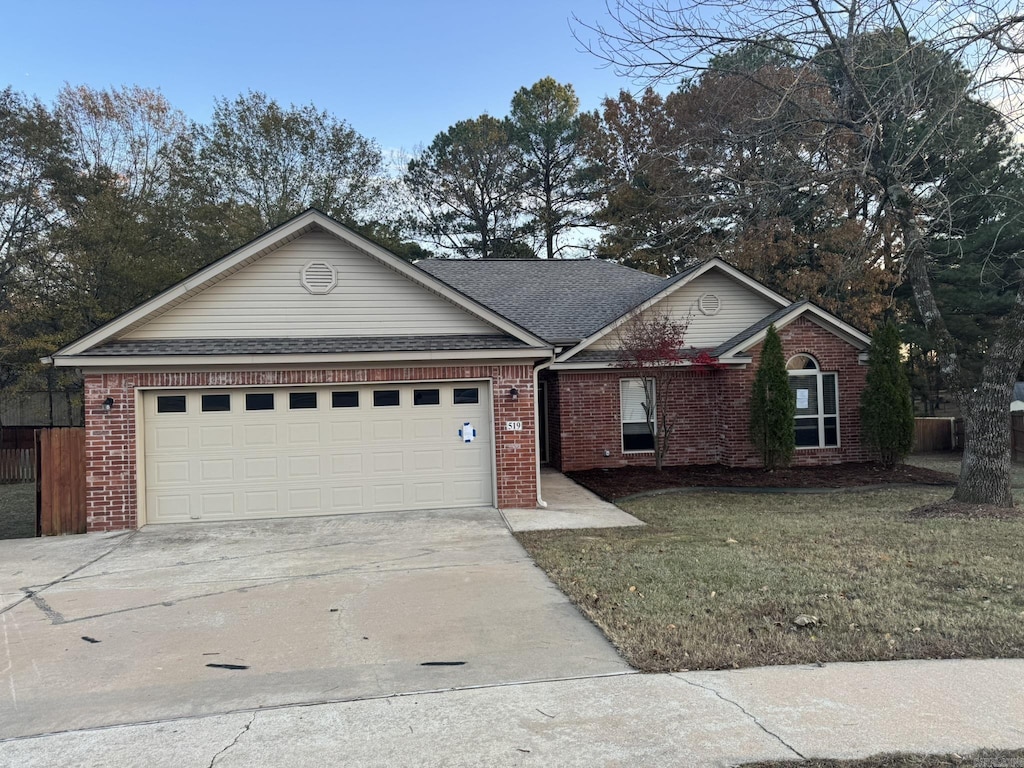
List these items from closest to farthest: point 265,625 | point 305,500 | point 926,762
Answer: point 926,762, point 265,625, point 305,500

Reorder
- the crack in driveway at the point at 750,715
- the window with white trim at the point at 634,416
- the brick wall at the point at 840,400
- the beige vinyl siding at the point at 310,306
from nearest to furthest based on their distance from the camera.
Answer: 1. the crack in driveway at the point at 750,715
2. the beige vinyl siding at the point at 310,306
3. the brick wall at the point at 840,400
4. the window with white trim at the point at 634,416

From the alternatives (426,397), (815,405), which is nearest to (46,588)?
(426,397)

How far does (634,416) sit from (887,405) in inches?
213

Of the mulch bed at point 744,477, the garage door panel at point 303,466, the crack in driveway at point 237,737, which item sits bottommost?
the crack in driveway at point 237,737

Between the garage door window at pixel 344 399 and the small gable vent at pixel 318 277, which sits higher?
the small gable vent at pixel 318 277

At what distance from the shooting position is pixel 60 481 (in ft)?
33.1

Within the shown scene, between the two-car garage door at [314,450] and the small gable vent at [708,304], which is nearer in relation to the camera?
the two-car garage door at [314,450]

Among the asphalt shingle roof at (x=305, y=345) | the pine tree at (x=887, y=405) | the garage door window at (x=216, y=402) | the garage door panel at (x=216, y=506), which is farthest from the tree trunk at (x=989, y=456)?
the garage door window at (x=216, y=402)

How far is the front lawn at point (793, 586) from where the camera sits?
15.9 ft

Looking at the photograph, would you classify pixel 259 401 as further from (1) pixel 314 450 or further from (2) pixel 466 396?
(2) pixel 466 396

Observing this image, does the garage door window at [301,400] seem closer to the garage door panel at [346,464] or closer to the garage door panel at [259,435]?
the garage door panel at [259,435]

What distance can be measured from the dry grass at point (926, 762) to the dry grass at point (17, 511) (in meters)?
11.4

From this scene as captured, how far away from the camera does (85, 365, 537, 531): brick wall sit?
9.98 m

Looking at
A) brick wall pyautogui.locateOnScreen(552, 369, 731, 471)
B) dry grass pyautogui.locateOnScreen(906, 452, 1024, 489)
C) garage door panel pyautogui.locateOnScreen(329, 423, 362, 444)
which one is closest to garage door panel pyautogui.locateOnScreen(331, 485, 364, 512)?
garage door panel pyautogui.locateOnScreen(329, 423, 362, 444)
